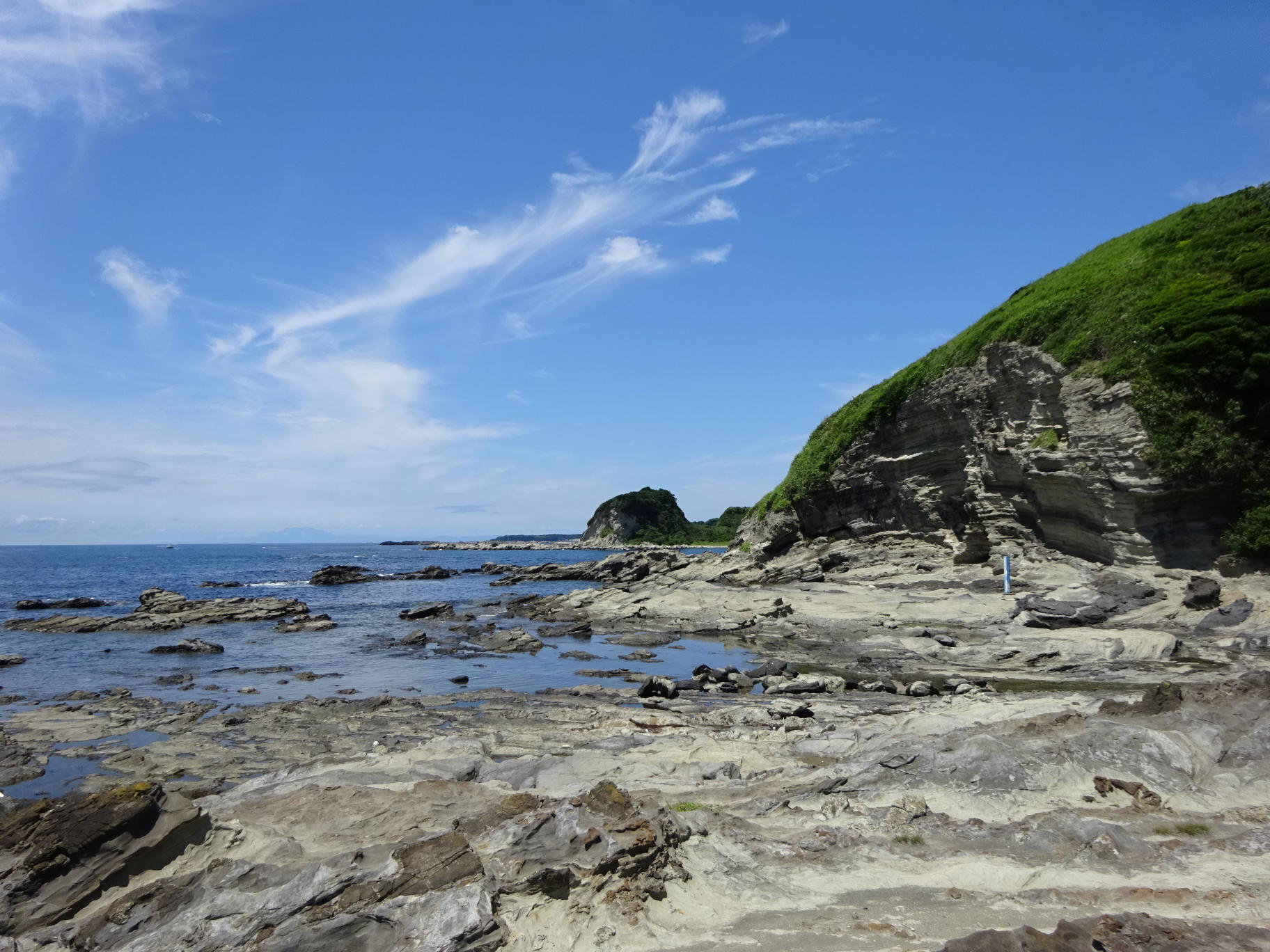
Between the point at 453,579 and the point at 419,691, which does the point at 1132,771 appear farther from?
the point at 453,579

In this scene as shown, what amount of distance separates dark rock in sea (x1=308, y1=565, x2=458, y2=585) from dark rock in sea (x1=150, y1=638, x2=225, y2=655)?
46.8 m

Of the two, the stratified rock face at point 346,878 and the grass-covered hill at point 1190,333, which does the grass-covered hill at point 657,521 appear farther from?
the stratified rock face at point 346,878

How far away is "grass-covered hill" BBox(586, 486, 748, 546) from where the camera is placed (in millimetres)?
144500

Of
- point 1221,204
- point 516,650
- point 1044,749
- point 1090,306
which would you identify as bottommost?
point 516,650

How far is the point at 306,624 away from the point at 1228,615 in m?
41.8

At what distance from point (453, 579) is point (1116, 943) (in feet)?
272

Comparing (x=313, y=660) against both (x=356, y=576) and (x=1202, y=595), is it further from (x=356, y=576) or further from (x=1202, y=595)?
(x=356, y=576)

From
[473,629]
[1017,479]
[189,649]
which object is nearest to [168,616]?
[189,649]

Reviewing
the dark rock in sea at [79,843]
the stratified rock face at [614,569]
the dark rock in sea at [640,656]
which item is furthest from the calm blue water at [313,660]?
the dark rock in sea at [79,843]

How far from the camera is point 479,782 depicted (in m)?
11.6

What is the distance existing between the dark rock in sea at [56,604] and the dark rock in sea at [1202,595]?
66.7m

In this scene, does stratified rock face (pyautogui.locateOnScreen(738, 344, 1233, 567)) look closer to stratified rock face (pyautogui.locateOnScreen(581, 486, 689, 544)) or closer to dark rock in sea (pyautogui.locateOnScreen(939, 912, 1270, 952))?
dark rock in sea (pyautogui.locateOnScreen(939, 912, 1270, 952))

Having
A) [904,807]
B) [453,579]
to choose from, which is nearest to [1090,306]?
[904,807]

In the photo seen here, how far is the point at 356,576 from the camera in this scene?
271ft
